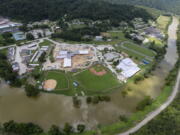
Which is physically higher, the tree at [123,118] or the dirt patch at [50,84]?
the dirt patch at [50,84]

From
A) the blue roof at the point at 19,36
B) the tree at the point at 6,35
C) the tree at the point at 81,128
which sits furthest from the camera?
the blue roof at the point at 19,36

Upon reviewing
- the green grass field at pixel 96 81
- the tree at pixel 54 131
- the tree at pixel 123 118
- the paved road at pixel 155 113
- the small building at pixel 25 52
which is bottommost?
the paved road at pixel 155 113

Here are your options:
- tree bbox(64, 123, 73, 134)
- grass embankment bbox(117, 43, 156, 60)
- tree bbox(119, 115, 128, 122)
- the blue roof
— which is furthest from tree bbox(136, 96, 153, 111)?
the blue roof

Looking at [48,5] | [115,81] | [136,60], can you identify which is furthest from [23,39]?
[136,60]

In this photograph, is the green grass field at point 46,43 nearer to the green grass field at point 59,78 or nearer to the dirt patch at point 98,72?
the green grass field at point 59,78

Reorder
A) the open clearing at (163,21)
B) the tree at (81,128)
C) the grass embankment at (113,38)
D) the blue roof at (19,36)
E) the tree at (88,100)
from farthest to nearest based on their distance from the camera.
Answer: the open clearing at (163,21)
the grass embankment at (113,38)
the blue roof at (19,36)
the tree at (88,100)
the tree at (81,128)

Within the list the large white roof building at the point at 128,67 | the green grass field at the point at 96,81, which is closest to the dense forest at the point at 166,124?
the green grass field at the point at 96,81

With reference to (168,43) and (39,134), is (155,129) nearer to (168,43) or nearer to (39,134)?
(39,134)

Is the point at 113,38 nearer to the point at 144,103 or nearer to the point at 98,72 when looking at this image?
the point at 98,72
